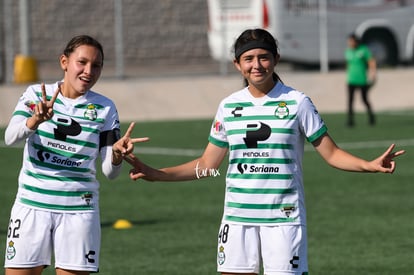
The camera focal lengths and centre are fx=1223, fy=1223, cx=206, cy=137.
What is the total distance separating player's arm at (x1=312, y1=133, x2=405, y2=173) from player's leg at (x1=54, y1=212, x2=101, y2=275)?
1.48 meters

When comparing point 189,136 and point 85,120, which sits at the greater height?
point 85,120

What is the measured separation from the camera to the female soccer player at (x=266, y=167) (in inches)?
283

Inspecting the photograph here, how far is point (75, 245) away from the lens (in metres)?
7.38

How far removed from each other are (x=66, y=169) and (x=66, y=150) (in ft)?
0.39

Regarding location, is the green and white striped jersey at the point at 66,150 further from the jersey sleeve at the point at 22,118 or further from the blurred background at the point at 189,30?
the blurred background at the point at 189,30

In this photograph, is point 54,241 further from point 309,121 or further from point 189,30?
point 189,30

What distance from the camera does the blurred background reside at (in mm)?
34844

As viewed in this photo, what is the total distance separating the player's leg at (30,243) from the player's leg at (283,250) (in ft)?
4.33

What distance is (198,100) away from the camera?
30875 mm

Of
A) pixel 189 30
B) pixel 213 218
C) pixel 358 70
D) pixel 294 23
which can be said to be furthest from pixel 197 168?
pixel 189 30

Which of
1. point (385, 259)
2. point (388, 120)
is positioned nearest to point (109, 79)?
point (388, 120)

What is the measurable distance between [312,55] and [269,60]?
92.2ft

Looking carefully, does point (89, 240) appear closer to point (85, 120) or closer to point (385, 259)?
point (85, 120)

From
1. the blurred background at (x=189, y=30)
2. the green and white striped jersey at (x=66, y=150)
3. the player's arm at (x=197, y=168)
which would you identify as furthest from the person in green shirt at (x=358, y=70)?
the green and white striped jersey at (x=66, y=150)
